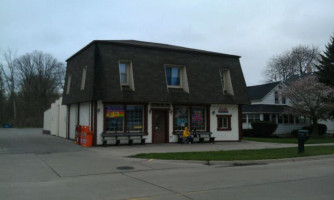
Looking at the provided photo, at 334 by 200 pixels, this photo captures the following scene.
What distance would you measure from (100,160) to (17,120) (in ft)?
179

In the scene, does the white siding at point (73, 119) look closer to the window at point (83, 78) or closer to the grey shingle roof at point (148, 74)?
the grey shingle roof at point (148, 74)

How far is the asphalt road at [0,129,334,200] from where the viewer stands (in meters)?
8.07

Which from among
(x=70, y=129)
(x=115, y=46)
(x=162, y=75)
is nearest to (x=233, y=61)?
(x=162, y=75)

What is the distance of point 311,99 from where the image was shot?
32.8 m

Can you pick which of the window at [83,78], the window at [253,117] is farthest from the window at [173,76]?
the window at [253,117]

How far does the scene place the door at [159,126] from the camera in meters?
23.0

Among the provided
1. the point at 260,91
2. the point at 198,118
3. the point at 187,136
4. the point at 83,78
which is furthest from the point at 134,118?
the point at 260,91

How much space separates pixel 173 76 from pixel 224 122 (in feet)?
19.0

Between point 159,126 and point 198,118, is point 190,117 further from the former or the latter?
point 159,126

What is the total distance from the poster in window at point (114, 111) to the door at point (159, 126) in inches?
95.3

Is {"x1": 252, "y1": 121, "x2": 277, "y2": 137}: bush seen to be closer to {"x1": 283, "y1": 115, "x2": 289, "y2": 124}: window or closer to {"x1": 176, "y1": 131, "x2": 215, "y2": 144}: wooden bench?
{"x1": 283, "y1": 115, "x2": 289, "y2": 124}: window

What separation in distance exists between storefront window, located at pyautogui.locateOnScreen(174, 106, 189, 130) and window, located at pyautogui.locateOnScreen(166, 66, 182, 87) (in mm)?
1778

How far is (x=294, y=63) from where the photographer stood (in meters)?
59.4

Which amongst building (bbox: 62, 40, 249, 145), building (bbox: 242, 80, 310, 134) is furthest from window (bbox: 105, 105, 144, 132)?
building (bbox: 242, 80, 310, 134)
